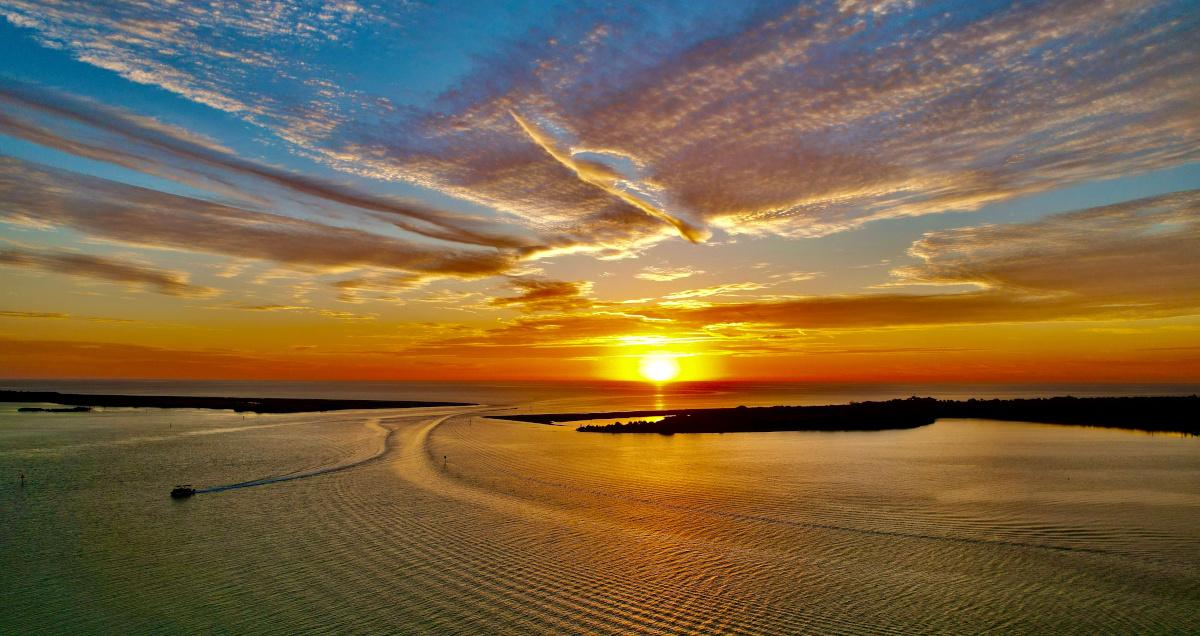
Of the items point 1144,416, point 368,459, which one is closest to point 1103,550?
point 368,459

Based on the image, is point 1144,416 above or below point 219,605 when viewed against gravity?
above

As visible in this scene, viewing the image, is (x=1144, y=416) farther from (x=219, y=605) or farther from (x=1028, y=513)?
(x=219, y=605)

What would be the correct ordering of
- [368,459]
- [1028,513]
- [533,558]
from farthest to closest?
[368,459] → [1028,513] → [533,558]

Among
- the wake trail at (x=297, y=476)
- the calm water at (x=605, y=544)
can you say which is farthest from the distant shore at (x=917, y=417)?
the wake trail at (x=297, y=476)

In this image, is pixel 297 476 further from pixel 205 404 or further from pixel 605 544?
pixel 205 404

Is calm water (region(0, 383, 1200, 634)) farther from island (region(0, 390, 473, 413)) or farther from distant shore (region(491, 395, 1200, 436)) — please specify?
island (region(0, 390, 473, 413))

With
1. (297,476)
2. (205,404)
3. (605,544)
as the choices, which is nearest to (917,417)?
(605,544)

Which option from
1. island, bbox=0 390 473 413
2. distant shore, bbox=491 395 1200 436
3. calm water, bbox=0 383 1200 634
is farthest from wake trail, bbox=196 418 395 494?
island, bbox=0 390 473 413
